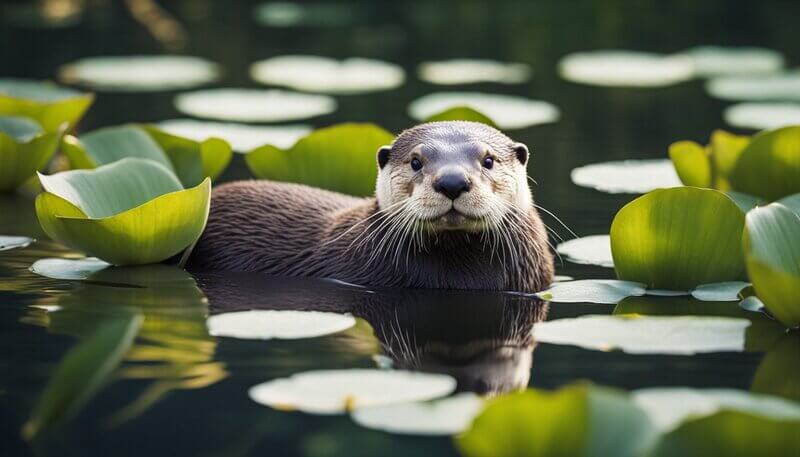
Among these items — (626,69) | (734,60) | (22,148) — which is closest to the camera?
(22,148)

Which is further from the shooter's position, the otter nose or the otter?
the otter

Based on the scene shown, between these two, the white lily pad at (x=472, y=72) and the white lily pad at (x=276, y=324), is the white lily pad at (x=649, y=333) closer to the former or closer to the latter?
the white lily pad at (x=276, y=324)

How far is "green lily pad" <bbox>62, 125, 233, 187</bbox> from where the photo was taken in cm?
633

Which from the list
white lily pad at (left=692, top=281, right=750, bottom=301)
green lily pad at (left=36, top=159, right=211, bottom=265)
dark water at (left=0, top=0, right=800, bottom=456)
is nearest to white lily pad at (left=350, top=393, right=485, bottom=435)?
dark water at (left=0, top=0, right=800, bottom=456)

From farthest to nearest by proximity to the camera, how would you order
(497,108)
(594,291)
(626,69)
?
(626,69) < (497,108) < (594,291)

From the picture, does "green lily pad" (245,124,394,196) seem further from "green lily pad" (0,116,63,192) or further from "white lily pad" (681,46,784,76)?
"white lily pad" (681,46,784,76)

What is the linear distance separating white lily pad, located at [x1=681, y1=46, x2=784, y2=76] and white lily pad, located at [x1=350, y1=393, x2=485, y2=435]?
710 cm

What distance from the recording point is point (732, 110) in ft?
28.1

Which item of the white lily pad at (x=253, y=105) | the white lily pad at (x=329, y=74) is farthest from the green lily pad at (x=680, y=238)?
the white lily pad at (x=329, y=74)

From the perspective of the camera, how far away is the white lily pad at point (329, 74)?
9.80m

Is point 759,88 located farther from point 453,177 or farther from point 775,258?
point 775,258

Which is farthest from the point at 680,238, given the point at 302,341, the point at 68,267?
the point at 68,267

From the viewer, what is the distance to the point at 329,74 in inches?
404

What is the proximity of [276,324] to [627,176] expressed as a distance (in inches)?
116
